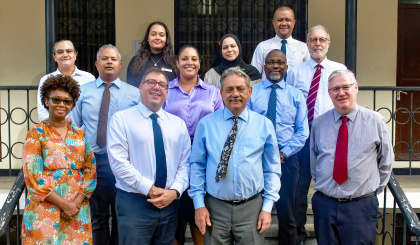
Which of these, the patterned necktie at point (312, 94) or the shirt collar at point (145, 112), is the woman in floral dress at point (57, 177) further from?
the patterned necktie at point (312, 94)

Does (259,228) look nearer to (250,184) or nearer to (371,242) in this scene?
(250,184)

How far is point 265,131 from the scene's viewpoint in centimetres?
334

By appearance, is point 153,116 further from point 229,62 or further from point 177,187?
point 229,62

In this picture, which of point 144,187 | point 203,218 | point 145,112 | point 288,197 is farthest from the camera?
point 288,197

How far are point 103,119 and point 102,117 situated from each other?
0.06 ft

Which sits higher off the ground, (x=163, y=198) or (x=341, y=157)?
(x=341, y=157)

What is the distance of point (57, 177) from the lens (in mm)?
3484

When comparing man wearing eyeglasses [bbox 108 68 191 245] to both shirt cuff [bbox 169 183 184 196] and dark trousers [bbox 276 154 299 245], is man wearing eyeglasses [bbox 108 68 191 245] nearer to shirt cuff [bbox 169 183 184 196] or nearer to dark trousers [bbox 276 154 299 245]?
shirt cuff [bbox 169 183 184 196]

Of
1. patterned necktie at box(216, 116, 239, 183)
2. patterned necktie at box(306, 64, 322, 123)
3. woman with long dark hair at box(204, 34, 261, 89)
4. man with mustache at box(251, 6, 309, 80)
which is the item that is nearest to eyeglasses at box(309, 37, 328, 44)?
patterned necktie at box(306, 64, 322, 123)

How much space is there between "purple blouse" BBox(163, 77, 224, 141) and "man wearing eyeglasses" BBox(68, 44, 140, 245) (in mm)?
408

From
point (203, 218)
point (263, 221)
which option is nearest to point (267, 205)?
point (263, 221)

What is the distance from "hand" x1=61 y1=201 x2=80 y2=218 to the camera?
11.4 feet

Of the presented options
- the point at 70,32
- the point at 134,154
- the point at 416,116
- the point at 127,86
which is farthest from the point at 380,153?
the point at 70,32

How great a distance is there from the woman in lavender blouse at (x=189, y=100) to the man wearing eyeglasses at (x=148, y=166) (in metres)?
0.34
